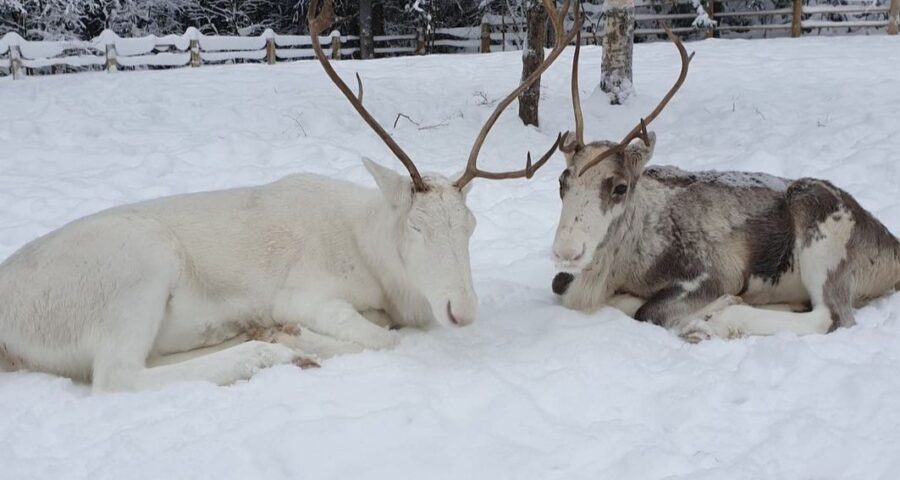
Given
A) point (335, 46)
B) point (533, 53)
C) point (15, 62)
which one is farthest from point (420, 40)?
point (533, 53)

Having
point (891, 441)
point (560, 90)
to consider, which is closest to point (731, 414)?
point (891, 441)

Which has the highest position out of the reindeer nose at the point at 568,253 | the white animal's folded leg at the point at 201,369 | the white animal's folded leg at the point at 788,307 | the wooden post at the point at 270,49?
the wooden post at the point at 270,49

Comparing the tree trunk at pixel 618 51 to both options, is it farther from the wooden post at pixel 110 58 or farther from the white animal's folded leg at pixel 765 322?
the wooden post at pixel 110 58

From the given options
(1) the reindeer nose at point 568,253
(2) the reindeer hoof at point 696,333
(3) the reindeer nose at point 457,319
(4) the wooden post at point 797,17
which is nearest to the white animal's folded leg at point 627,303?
(2) the reindeer hoof at point 696,333

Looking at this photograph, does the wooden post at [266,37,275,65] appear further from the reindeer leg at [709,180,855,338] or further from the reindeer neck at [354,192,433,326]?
the reindeer leg at [709,180,855,338]

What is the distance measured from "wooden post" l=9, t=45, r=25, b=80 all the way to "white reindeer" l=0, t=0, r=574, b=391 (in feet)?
45.7

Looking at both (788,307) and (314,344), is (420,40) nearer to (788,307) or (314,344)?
(788,307)

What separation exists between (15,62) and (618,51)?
12.5 meters

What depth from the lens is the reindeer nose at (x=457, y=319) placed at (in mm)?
3842

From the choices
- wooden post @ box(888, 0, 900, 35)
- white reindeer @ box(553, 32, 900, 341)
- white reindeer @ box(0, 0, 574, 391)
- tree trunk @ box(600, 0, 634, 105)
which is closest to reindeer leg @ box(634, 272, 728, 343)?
white reindeer @ box(553, 32, 900, 341)

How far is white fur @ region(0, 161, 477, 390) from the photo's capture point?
152 inches

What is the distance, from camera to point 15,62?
641 inches

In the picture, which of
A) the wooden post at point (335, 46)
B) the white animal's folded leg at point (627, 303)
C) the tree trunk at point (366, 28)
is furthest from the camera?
the tree trunk at point (366, 28)

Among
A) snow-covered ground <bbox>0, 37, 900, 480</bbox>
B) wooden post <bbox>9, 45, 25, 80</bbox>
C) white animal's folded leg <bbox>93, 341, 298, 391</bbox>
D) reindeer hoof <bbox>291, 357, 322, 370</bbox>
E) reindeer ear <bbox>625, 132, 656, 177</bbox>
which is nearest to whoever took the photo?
snow-covered ground <bbox>0, 37, 900, 480</bbox>
